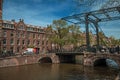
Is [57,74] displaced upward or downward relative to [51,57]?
downward

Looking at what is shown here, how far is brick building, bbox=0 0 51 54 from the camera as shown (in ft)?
135

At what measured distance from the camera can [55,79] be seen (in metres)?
18.8

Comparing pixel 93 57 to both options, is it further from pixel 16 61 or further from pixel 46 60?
pixel 16 61

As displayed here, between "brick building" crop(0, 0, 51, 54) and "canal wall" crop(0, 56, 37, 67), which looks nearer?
"canal wall" crop(0, 56, 37, 67)

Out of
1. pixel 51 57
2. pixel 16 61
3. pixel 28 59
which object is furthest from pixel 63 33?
pixel 16 61

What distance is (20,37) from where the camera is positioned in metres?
45.2

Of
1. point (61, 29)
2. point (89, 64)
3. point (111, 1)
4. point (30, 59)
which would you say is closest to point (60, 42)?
point (61, 29)

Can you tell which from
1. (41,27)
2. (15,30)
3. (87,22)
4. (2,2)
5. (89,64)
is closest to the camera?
(87,22)

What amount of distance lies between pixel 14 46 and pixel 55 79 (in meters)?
27.4

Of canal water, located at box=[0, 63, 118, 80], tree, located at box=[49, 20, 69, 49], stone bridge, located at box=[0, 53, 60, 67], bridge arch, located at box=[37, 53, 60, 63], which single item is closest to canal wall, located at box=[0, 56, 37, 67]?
stone bridge, located at box=[0, 53, 60, 67]

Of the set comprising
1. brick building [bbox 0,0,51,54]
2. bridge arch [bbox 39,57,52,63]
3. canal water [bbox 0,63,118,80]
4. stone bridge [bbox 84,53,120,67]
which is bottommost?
canal water [bbox 0,63,118,80]

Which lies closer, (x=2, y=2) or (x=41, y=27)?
(x=2, y=2)

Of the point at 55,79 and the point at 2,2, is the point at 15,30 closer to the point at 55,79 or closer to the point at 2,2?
the point at 2,2

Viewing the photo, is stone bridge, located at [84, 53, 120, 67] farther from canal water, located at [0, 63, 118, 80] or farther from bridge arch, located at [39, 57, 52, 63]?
bridge arch, located at [39, 57, 52, 63]
